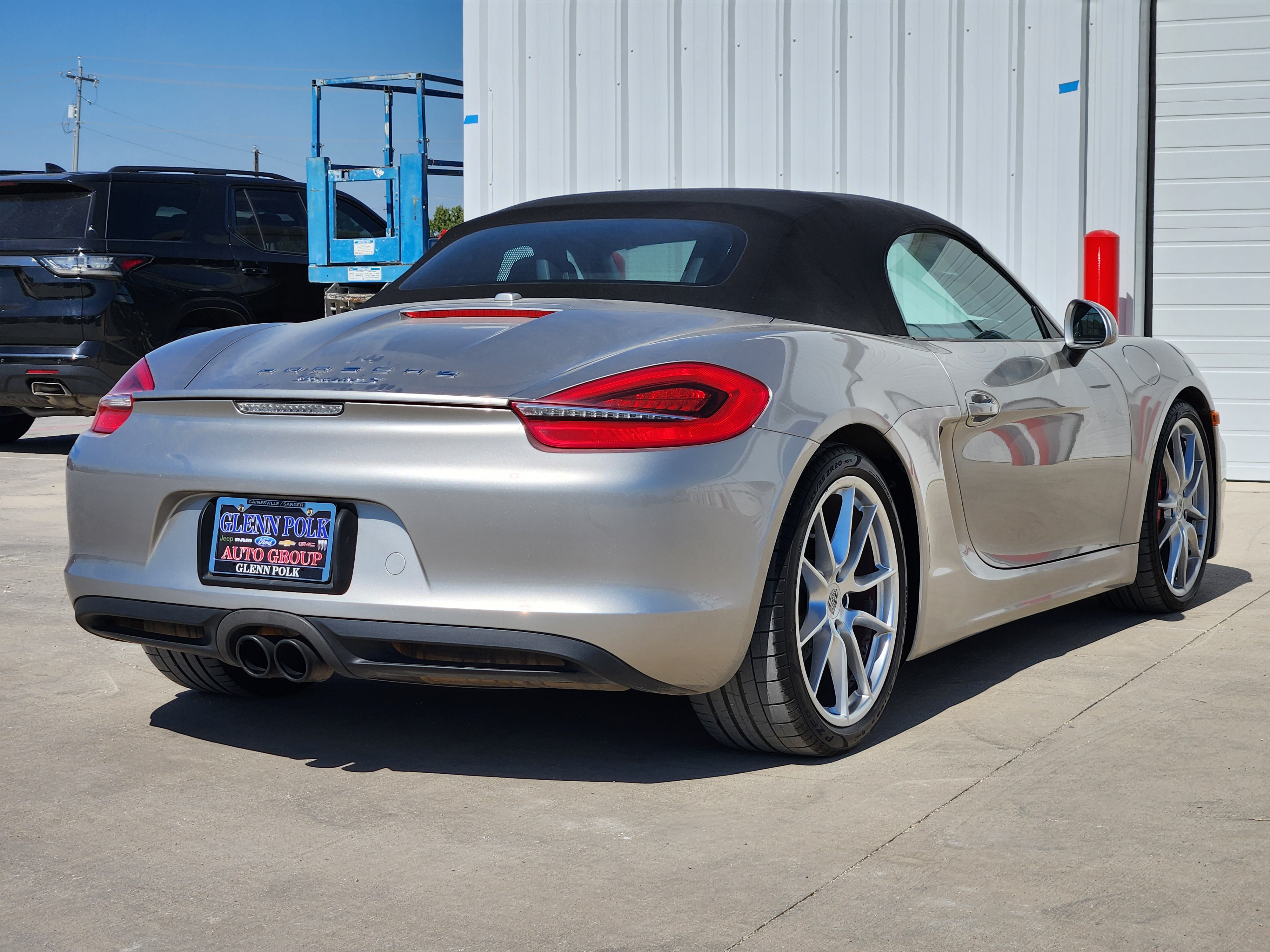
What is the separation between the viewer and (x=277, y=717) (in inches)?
151

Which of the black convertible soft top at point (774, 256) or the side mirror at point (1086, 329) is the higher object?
the black convertible soft top at point (774, 256)

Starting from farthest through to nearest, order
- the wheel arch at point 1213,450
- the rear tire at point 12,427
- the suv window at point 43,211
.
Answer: the rear tire at point 12,427, the suv window at point 43,211, the wheel arch at point 1213,450

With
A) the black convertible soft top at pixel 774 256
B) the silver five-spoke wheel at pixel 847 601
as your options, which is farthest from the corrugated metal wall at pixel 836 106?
the silver five-spoke wheel at pixel 847 601

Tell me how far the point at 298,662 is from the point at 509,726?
0.74 meters

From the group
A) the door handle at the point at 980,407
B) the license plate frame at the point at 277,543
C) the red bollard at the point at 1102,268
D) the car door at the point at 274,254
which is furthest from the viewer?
the car door at the point at 274,254

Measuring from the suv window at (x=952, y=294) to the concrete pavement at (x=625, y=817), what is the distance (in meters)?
0.99

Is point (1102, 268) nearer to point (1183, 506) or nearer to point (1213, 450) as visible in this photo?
point (1213, 450)

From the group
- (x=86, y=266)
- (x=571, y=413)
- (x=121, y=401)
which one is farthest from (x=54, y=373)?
(x=571, y=413)

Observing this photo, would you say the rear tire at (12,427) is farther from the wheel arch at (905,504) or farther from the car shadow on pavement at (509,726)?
the wheel arch at (905,504)

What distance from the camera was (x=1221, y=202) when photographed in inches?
358

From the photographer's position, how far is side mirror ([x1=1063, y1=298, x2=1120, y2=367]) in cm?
443

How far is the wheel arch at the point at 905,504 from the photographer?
3.49 meters

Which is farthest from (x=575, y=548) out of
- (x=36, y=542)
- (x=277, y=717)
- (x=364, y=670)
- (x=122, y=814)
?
(x=36, y=542)

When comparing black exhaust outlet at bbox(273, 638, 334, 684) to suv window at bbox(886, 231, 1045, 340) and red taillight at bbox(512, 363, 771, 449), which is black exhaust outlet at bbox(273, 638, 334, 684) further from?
suv window at bbox(886, 231, 1045, 340)
